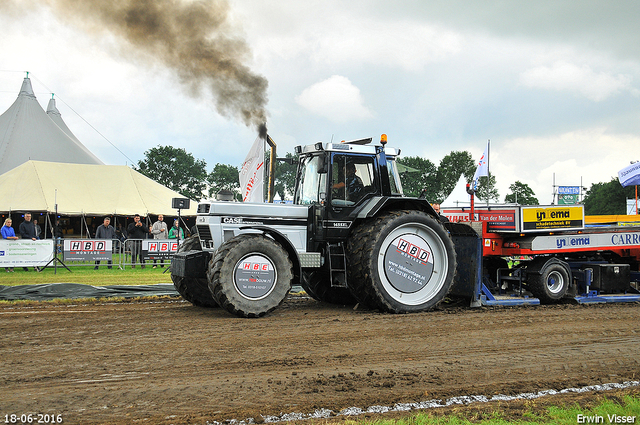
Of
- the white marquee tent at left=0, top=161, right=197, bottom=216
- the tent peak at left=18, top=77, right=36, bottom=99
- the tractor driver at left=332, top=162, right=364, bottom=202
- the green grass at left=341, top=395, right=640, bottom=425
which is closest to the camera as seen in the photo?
the green grass at left=341, top=395, right=640, bottom=425

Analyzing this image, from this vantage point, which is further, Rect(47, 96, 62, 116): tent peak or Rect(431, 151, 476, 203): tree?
Rect(431, 151, 476, 203): tree

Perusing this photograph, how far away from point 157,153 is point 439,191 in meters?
33.3

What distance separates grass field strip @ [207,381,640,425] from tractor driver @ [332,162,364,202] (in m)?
4.35

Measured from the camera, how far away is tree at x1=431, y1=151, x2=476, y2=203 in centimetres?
5412

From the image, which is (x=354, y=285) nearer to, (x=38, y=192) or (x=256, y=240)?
(x=256, y=240)

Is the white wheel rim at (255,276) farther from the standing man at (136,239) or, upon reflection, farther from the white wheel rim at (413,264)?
the standing man at (136,239)

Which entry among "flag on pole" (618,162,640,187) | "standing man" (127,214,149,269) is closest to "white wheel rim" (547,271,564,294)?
"flag on pole" (618,162,640,187)

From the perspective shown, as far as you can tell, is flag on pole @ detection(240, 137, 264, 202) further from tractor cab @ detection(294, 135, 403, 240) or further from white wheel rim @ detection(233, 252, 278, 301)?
white wheel rim @ detection(233, 252, 278, 301)

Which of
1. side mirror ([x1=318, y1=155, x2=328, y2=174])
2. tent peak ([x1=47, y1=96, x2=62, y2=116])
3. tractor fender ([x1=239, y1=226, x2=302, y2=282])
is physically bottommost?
tractor fender ([x1=239, y1=226, x2=302, y2=282])

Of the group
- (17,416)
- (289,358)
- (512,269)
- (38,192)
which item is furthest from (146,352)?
(38,192)

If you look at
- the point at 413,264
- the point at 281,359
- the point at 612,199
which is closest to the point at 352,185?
the point at 413,264

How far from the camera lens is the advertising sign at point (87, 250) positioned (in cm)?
1541

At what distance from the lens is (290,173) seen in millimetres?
9234

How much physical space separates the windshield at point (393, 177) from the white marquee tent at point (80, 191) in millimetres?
20606
